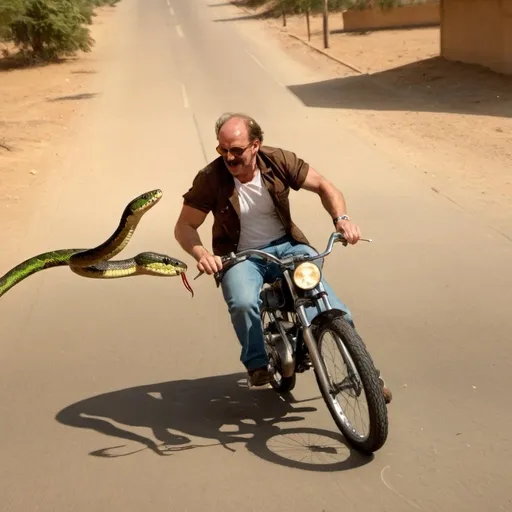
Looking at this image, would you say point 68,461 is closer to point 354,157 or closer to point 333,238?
point 333,238

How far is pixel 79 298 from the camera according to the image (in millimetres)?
7484

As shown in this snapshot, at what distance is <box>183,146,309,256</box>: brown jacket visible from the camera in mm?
4582

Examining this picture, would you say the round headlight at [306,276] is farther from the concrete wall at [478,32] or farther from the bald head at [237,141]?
the concrete wall at [478,32]

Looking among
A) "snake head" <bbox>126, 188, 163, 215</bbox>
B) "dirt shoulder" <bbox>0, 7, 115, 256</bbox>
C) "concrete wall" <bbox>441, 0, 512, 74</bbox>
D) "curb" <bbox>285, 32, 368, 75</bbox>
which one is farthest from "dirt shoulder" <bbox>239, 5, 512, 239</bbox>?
"dirt shoulder" <bbox>0, 7, 115, 256</bbox>

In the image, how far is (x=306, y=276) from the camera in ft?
13.9

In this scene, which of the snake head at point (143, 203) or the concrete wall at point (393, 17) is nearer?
the snake head at point (143, 203)

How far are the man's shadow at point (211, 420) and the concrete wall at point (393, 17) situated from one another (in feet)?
116

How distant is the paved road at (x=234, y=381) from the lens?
4.04 meters

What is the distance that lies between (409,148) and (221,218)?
33.6 ft

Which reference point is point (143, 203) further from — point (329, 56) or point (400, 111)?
point (329, 56)

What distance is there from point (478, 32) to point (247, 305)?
20.4 meters

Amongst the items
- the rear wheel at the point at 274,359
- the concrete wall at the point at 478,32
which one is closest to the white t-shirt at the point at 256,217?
the rear wheel at the point at 274,359

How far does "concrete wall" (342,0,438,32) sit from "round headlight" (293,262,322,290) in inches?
1421

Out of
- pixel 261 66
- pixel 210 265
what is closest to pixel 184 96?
pixel 261 66
